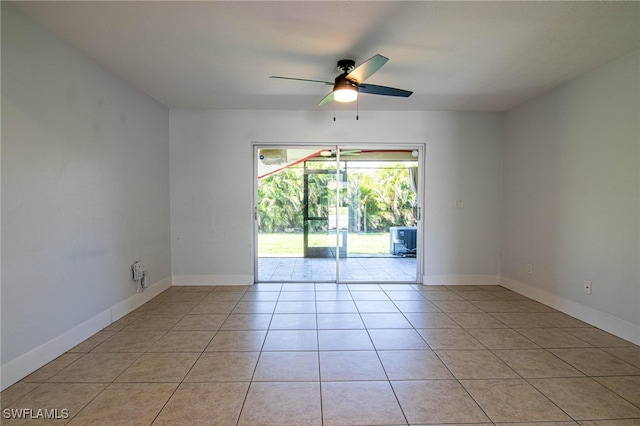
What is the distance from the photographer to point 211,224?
4281 millimetres

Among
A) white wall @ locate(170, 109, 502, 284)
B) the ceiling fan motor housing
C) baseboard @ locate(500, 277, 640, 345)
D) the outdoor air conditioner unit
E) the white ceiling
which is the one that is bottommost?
baseboard @ locate(500, 277, 640, 345)

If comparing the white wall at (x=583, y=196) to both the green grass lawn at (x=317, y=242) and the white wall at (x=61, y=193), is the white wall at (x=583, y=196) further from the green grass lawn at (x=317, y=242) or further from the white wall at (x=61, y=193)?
the white wall at (x=61, y=193)

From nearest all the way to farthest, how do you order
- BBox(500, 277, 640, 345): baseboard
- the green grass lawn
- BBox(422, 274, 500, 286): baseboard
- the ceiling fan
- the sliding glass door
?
the ceiling fan → BBox(500, 277, 640, 345): baseboard → BBox(422, 274, 500, 286): baseboard → the sliding glass door → the green grass lawn

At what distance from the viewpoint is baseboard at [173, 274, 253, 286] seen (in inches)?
168

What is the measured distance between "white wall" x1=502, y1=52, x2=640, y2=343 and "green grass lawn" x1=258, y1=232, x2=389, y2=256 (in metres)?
2.11

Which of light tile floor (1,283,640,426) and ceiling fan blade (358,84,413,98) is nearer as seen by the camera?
light tile floor (1,283,640,426)

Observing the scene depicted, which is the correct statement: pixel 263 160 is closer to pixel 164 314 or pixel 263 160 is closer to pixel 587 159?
pixel 164 314

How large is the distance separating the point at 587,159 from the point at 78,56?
480 cm

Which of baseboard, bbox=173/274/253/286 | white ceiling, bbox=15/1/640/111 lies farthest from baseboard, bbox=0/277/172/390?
white ceiling, bbox=15/1/640/111

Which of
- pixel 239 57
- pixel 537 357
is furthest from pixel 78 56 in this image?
pixel 537 357

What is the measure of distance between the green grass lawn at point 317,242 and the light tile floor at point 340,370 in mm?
1564

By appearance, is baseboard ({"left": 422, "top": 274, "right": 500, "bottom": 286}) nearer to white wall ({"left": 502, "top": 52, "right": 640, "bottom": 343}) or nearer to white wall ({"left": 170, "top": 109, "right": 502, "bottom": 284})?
white wall ({"left": 170, "top": 109, "right": 502, "bottom": 284})

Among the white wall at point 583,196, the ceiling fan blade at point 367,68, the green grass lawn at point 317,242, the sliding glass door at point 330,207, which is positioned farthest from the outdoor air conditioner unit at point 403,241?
the ceiling fan blade at point 367,68

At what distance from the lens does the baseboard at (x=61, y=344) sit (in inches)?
76.0
